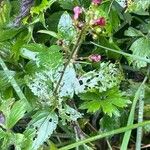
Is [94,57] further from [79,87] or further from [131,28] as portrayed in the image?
[131,28]

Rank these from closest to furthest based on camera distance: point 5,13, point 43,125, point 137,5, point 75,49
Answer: point 75,49 < point 43,125 < point 137,5 < point 5,13

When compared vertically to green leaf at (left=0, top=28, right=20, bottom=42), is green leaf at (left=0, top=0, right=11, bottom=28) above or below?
above

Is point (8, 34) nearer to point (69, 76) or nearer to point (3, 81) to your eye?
point (3, 81)

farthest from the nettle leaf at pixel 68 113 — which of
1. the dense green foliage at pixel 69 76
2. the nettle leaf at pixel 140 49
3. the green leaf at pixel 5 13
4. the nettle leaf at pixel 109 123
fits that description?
the green leaf at pixel 5 13

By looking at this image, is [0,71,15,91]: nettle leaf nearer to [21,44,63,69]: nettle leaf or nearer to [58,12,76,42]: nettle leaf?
[21,44,63,69]: nettle leaf

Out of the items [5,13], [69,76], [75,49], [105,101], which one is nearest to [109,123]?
[105,101]

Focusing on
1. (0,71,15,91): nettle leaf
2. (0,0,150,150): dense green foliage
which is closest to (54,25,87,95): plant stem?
(0,0,150,150): dense green foliage

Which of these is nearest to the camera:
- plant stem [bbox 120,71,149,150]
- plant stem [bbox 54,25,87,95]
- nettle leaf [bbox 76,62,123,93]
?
plant stem [bbox 54,25,87,95]

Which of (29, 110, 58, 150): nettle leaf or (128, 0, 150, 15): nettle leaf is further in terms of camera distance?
(128, 0, 150, 15): nettle leaf
